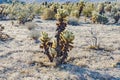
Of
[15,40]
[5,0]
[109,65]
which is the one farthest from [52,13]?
[5,0]

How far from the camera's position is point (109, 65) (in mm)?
20188

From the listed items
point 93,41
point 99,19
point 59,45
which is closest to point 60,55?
point 59,45

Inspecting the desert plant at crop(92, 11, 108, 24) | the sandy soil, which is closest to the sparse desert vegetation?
the sandy soil

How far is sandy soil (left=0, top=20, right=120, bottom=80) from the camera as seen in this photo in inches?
725

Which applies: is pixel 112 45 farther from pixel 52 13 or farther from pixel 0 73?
pixel 52 13

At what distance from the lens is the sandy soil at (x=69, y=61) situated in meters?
18.4

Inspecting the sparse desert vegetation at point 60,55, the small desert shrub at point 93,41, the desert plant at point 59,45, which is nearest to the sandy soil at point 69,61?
the sparse desert vegetation at point 60,55

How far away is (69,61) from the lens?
20750 mm

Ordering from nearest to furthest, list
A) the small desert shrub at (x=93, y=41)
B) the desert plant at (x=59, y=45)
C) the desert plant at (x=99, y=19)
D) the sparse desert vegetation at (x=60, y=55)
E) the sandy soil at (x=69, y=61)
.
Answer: the sandy soil at (x=69, y=61) → the sparse desert vegetation at (x=60, y=55) → the desert plant at (x=59, y=45) → the small desert shrub at (x=93, y=41) → the desert plant at (x=99, y=19)

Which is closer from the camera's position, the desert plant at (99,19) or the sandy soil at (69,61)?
the sandy soil at (69,61)

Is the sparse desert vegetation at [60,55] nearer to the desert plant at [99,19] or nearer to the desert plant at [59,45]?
the desert plant at [59,45]

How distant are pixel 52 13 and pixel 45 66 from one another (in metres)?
22.7

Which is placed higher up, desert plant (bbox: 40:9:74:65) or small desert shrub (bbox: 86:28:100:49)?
desert plant (bbox: 40:9:74:65)

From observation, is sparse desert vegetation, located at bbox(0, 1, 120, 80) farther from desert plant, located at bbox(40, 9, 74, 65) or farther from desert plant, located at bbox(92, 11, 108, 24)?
desert plant, located at bbox(92, 11, 108, 24)
